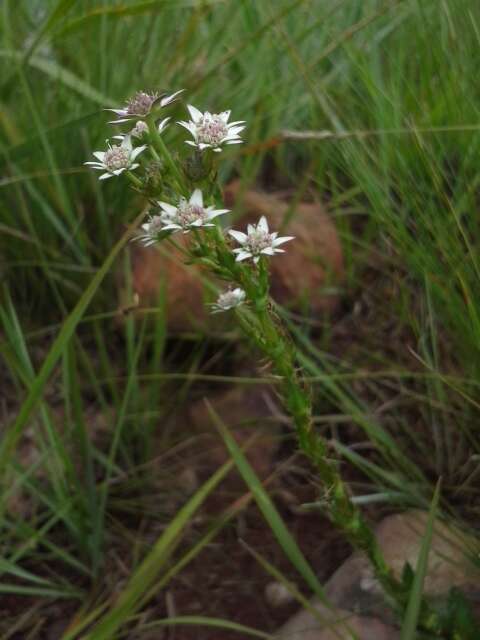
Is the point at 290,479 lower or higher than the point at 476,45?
lower

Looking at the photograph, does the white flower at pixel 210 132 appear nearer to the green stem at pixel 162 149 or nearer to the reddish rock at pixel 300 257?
the green stem at pixel 162 149

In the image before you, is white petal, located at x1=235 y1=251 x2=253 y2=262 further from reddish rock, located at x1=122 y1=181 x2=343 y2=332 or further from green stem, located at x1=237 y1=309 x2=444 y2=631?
reddish rock, located at x1=122 y1=181 x2=343 y2=332

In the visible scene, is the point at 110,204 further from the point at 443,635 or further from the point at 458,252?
the point at 443,635

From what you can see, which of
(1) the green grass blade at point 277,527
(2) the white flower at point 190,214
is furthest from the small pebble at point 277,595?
(2) the white flower at point 190,214

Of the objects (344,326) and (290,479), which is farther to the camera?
(344,326)

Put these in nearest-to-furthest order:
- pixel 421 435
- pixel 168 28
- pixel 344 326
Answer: pixel 421 435 < pixel 344 326 < pixel 168 28

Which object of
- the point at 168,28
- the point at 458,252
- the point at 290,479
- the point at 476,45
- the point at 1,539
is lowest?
the point at 290,479

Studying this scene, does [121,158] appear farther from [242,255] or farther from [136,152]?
[242,255]

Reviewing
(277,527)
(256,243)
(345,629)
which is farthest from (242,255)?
(345,629)

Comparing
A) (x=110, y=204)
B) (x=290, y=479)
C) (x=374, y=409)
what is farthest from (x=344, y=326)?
(x=110, y=204)
